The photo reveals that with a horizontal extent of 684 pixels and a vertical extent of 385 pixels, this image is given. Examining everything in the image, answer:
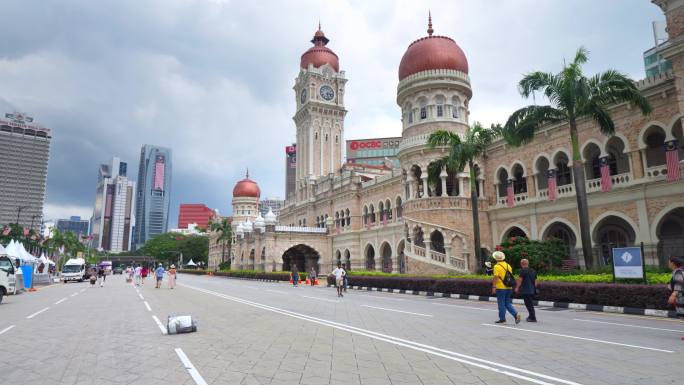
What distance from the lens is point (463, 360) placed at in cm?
599

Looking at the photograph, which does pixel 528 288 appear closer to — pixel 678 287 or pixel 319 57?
pixel 678 287

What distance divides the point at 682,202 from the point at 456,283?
958cm

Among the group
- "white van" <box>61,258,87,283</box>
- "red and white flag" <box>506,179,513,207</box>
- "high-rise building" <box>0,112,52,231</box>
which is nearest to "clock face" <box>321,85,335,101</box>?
"red and white flag" <box>506,179,513,207</box>

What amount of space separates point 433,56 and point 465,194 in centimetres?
925

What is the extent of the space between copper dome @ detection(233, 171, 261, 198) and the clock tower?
22.2m

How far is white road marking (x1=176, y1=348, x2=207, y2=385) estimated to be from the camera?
5.07m

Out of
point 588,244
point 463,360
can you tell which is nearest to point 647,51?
point 588,244

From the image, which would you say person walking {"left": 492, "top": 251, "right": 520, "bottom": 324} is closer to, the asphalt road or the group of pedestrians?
the asphalt road

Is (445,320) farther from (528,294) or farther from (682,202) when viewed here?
(682,202)

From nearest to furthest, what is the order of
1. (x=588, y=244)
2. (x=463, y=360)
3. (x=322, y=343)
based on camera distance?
(x=463, y=360), (x=322, y=343), (x=588, y=244)

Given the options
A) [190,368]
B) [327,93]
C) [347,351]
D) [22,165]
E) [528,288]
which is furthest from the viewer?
[22,165]

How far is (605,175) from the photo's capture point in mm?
20844

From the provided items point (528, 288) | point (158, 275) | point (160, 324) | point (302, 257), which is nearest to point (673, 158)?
point (528, 288)

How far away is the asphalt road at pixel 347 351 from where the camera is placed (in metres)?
5.25
